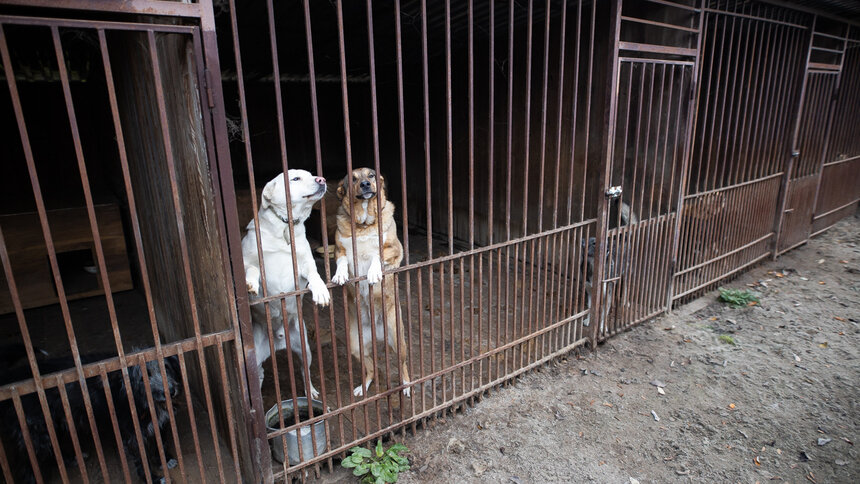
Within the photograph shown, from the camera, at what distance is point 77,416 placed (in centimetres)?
275

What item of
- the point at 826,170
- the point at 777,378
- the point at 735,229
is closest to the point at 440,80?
the point at 735,229

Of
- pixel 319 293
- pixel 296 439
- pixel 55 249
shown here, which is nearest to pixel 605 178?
pixel 319 293

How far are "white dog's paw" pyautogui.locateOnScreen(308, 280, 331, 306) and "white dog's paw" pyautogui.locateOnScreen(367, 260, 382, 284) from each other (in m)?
0.32

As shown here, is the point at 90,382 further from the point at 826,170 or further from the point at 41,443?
the point at 826,170

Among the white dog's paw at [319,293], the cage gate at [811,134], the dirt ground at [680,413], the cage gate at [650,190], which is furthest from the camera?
the cage gate at [811,134]

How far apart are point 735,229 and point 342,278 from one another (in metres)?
5.54

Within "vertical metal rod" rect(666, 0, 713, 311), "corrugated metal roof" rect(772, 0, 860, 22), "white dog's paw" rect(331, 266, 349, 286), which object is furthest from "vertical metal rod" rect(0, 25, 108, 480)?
"corrugated metal roof" rect(772, 0, 860, 22)

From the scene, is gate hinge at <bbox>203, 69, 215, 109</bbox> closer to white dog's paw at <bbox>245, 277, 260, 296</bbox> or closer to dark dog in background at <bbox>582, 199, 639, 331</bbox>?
white dog's paw at <bbox>245, 277, 260, 296</bbox>

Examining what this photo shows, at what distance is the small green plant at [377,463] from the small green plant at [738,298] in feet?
15.1

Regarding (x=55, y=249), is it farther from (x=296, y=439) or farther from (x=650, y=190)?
(x=650, y=190)

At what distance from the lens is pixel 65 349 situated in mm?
4609

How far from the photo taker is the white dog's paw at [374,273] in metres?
2.97

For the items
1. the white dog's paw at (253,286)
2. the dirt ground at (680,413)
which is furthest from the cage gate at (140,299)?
the dirt ground at (680,413)

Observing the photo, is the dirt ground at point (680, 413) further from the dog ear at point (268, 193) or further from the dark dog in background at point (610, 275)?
the dog ear at point (268, 193)
